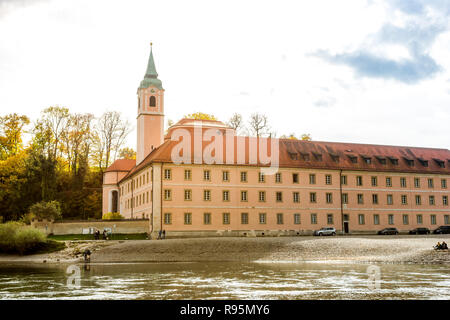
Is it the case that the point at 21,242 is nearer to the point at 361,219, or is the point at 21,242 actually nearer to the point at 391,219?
the point at 361,219

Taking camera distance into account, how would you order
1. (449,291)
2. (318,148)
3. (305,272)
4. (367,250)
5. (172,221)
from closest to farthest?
(449,291)
(305,272)
(367,250)
(172,221)
(318,148)

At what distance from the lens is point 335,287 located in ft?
75.6

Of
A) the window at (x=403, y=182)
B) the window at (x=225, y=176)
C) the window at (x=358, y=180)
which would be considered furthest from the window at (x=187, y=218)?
the window at (x=403, y=182)

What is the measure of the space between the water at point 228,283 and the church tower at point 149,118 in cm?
3450

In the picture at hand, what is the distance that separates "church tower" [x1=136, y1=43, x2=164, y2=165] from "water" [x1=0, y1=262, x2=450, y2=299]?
3450 centimetres

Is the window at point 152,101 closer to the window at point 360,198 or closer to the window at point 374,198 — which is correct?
the window at point 360,198

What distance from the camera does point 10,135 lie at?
62188 mm

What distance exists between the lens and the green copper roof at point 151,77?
6894 centimetres

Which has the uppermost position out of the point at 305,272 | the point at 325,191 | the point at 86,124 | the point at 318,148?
the point at 86,124

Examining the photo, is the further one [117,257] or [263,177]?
[263,177]

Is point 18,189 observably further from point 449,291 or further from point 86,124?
point 449,291

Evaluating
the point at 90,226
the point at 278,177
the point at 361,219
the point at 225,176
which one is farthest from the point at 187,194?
the point at 361,219

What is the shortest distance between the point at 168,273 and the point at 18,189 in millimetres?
36525
